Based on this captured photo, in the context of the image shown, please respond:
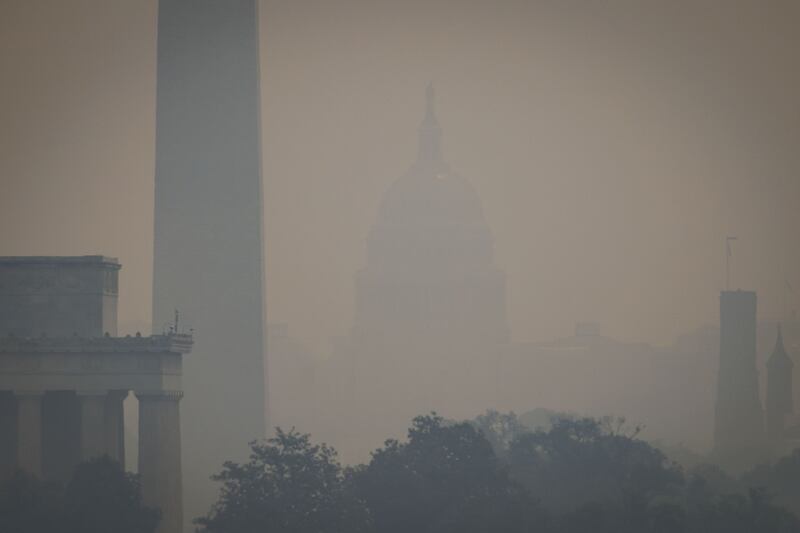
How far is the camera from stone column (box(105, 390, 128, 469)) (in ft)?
632

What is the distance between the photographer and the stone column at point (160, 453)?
7579 inches

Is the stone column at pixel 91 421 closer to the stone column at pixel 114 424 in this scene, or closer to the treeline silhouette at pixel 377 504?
the stone column at pixel 114 424

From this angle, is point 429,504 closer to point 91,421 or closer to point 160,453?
point 160,453

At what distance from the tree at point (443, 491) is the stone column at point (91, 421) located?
Answer: 14.3 m

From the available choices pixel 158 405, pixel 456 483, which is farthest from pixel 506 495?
pixel 158 405

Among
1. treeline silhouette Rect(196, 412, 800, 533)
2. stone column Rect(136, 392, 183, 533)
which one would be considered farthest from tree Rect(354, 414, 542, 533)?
stone column Rect(136, 392, 183, 533)

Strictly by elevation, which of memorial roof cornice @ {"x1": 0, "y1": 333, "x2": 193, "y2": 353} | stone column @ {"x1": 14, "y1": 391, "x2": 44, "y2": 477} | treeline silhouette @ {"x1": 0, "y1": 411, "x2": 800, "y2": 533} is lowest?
treeline silhouette @ {"x1": 0, "y1": 411, "x2": 800, "y2": 533}

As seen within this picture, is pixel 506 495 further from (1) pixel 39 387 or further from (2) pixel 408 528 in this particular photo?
(1) pixel 39 387

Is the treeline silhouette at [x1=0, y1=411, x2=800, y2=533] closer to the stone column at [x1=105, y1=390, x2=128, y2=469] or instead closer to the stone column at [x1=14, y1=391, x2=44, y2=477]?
the stone column at [x1=14, y1=391, x2=44, y2=477]

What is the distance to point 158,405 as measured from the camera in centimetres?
19275

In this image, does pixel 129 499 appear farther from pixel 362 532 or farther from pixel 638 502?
pixel 638 502

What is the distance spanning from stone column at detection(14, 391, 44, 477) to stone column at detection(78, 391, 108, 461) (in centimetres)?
234

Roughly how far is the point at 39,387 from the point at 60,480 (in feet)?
17.2

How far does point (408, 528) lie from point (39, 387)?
21.7 metres
